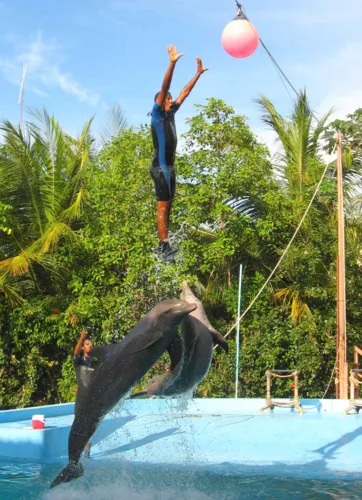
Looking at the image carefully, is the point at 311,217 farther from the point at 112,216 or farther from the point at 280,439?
the point at 280,439

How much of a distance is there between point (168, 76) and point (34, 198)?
8804 mm

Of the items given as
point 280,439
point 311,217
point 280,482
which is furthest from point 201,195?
point 280,482

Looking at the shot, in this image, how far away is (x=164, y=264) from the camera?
1233 centimetres

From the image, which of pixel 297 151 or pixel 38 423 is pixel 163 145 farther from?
pixel 297 151

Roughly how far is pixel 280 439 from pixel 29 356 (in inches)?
218

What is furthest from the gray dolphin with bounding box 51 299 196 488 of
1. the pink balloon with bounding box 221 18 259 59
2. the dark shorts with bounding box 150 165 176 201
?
the pink balloon with bounding box 221 18 259 59

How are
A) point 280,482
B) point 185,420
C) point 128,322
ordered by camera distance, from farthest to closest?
point 128,322 < point 185,420 < point 280,482

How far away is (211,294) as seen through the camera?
14.2 meters

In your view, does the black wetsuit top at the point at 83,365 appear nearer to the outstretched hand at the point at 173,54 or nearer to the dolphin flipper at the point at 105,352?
the dolphin flipper at the point at 105,352

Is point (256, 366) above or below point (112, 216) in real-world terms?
below

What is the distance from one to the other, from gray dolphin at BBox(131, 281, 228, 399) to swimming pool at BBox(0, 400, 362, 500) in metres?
0.82

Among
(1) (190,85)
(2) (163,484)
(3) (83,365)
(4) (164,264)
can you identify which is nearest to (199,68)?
(1) (190,85)

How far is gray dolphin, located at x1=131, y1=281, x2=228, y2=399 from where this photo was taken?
5.13 metres

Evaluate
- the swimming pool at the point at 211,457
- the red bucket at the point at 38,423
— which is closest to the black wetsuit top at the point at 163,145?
the swimming pool at the point at 211,457
